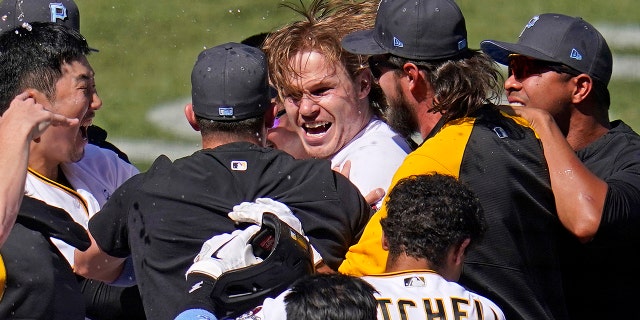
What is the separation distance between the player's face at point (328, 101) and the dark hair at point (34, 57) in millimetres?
913

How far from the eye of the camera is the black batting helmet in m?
2.79

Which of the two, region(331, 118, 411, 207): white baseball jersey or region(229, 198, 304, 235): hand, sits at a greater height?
region(229, 198, 304, 235): hand

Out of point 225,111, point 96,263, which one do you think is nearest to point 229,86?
point 225,111

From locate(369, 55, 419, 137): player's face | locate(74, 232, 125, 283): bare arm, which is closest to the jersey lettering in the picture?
locate(369, 55, 419, 137): player's face

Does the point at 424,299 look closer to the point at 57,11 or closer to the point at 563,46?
the point at 563,46

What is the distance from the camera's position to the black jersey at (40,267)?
3186mm

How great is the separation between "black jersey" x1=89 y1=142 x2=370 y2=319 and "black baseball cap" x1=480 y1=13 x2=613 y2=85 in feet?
2.84

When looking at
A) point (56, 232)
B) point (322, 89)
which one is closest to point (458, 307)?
point (56, 232)

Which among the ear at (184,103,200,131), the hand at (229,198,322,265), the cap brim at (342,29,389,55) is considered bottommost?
the hand at (229,198,322,265)

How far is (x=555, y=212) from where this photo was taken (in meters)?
3.20

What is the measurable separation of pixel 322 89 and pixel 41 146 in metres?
1.13

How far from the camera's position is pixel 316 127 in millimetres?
4293

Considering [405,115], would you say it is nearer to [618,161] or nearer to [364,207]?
[364,207]

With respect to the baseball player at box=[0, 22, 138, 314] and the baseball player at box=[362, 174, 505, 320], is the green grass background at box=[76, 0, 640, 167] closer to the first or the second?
the baseball player at box=[0, 22, 138, 314]
